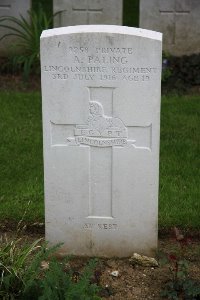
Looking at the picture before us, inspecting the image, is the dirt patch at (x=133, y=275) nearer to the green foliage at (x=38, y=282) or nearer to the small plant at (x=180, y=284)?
the small plant at (x=180, y=284)

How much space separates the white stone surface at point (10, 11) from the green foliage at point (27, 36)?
0.21 ft

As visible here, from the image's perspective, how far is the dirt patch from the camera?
→ 416cm

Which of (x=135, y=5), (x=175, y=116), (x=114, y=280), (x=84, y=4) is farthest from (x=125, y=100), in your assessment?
(x=135, y=5)

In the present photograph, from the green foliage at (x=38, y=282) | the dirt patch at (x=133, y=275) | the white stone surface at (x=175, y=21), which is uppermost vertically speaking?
the white stone surface at (x=175, y=21)

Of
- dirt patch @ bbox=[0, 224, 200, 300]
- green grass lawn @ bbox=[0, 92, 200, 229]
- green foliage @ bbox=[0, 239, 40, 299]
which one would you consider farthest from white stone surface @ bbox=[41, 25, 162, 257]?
green grass lawn @ bbox=[0, 92, 200, 229]

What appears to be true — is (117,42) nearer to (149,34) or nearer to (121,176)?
(149,34)

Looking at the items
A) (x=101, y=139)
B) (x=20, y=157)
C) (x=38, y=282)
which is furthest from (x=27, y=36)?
(x=38, y=282)

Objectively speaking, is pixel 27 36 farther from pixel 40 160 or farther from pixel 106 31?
pixel 106 31

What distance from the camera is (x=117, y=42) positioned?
13.6 feet

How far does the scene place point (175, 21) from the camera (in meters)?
9.14

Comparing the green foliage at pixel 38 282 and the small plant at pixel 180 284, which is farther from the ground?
the green foliage at pixel 38 282

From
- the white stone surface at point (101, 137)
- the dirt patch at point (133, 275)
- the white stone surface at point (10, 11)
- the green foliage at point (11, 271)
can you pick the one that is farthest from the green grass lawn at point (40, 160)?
the white stone surface at point (10, 11)

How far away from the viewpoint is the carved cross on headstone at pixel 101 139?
4.25 m

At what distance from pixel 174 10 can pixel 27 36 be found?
199 centimetres
